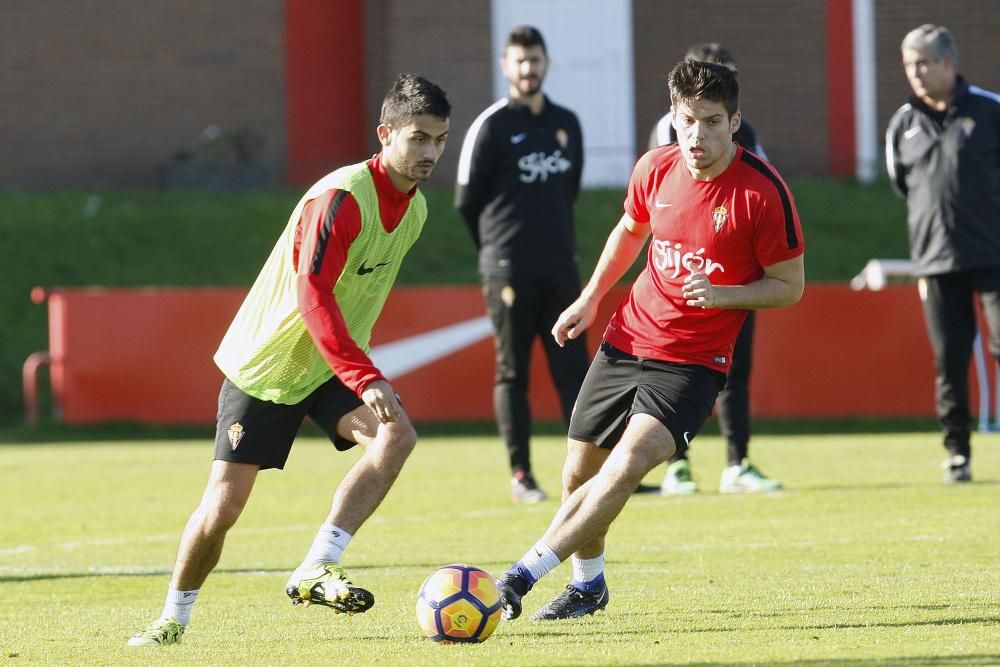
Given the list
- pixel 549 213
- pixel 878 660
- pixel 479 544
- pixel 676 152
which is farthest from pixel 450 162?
pixel 878 660

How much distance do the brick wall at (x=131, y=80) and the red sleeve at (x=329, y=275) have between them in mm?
16901

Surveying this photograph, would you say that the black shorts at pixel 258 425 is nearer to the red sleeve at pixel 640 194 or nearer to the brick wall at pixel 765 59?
the red sleeve at pixel 640 194

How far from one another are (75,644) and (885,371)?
33.1ft

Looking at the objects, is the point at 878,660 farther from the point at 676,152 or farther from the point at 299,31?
the point at 299,31

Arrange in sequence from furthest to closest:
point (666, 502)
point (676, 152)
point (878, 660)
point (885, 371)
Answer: point (885, 371) < point (666, 502) < point (676, 152) < point (878, 660)

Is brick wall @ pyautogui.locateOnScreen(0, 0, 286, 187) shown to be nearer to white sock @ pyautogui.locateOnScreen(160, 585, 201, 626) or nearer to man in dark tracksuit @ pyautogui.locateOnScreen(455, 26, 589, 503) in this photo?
man in dark tracksuit @ pyautogui.locateOnScreen(455, 26, 589, 503)

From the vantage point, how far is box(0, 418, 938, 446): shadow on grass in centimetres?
1386

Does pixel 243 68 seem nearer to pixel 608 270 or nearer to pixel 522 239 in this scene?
pixel 522 239

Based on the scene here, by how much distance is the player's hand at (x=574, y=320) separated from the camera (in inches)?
234

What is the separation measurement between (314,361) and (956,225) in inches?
203

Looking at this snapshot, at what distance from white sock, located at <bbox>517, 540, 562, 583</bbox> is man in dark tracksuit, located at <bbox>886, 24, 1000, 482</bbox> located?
15.2 feet

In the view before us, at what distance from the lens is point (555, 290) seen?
9.48 metres

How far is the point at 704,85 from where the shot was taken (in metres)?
5.51

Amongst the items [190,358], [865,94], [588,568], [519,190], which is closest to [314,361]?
[588,568]
